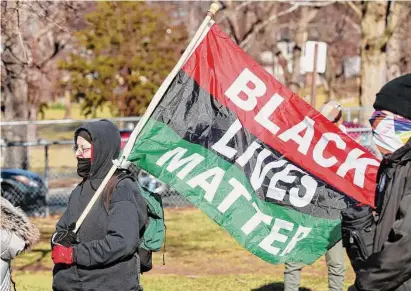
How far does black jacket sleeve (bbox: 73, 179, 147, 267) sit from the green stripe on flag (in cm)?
60

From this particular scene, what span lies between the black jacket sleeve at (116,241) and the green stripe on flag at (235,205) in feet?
1.96

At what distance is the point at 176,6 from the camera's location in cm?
3800

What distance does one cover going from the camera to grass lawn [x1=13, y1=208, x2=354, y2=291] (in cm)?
949

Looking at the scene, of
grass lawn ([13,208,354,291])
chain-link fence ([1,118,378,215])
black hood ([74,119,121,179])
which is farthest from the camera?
chain-link fence ([1,118,378,215])

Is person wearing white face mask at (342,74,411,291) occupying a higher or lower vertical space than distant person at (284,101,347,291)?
higher

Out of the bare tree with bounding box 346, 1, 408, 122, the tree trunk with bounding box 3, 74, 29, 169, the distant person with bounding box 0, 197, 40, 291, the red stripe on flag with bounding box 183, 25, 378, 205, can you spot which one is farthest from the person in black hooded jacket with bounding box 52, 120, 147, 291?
the tree trunk with bounding box 3, 74, 29, 169

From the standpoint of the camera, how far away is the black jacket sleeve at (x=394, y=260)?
3.52 metres

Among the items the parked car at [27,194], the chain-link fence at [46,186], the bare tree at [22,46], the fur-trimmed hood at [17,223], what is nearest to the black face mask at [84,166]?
the fur-trimmed hood at [17,223]

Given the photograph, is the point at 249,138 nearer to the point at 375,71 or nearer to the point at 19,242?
the point at 19,242

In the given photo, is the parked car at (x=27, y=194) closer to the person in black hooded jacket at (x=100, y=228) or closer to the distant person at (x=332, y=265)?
the distant person at (x=332, y=265)

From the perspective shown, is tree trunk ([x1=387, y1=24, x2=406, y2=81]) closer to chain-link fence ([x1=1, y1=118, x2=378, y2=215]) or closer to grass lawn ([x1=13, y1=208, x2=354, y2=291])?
chain-link fence ([x1=1, y1=118, x2=378, y2=215])

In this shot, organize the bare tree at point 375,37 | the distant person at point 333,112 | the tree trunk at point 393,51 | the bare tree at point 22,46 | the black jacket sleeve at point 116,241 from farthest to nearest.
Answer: the tree trunk at point 393,51 → the bare tree at point 375,37 → the bare tree at point 22,46 → the distant person at point 333,112 → the black jacket sleeve at point 116,241

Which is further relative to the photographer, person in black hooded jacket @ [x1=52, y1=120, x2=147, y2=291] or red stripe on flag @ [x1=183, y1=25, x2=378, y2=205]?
red stripe on flag @ [x1=183, y1=25, x2=378, y2=205]

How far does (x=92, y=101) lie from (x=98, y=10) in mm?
3935
